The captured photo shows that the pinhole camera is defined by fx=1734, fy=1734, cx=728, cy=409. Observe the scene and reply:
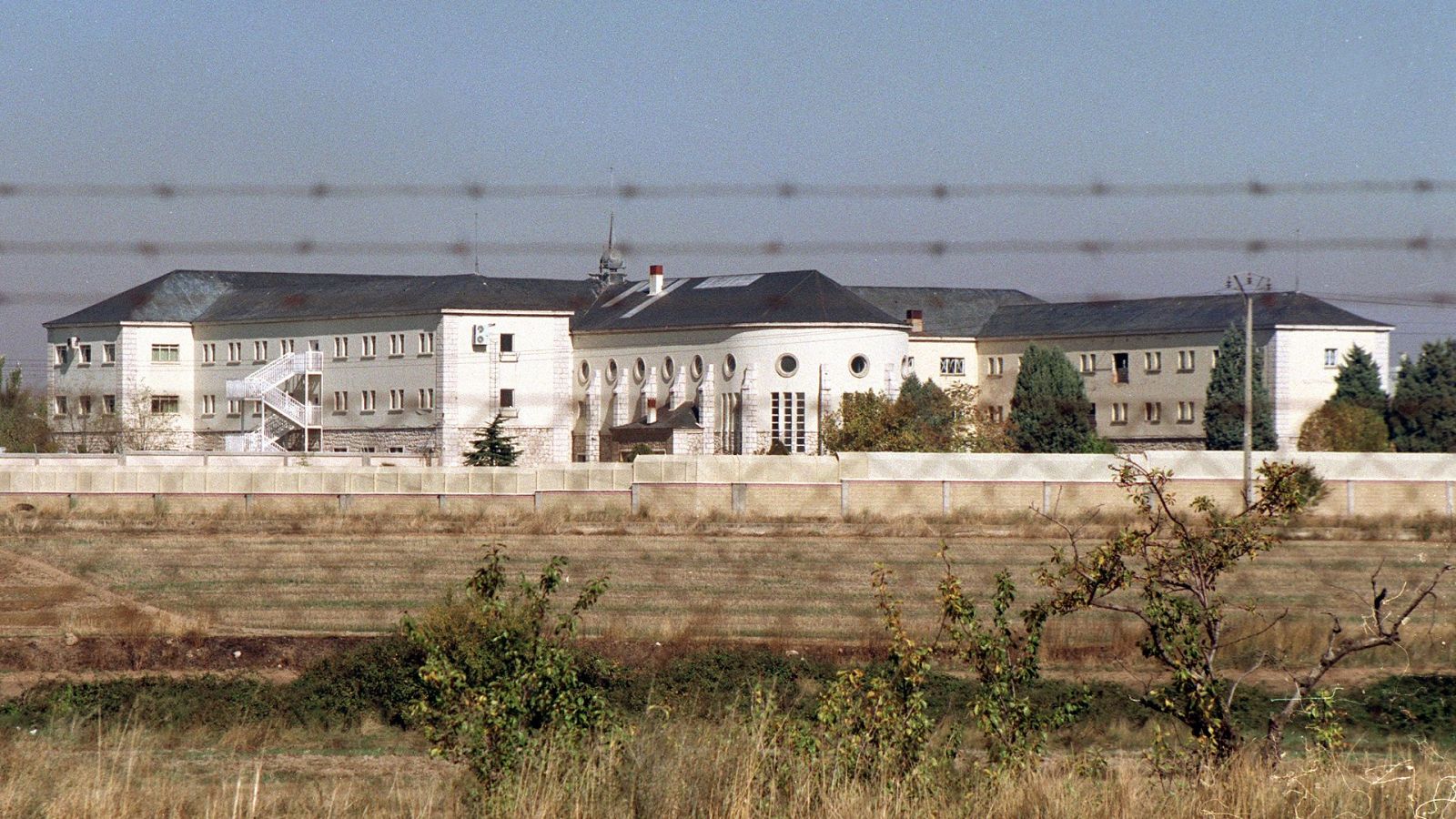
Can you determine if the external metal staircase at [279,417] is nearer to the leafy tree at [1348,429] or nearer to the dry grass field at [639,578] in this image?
the dry grass field at [639,578]


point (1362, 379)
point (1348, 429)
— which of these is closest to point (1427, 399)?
point (1362, 379)

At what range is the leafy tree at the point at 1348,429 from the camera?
5719cm

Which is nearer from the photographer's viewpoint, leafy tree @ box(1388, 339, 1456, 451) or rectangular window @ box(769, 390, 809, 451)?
leafy tree @ box(1388, 339, 1456, 451)

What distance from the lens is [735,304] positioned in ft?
277

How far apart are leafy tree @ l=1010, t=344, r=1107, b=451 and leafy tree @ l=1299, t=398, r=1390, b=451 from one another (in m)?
8.82

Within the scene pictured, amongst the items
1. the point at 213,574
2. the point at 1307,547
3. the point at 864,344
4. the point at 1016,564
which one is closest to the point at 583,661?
the point at 213,574

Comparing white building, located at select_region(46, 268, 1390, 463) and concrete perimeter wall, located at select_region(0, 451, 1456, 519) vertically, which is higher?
white building, located at select_region(46, 268, 1390, 463)

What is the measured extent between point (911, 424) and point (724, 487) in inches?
728

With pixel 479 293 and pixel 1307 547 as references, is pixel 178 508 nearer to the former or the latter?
pixel 479 293

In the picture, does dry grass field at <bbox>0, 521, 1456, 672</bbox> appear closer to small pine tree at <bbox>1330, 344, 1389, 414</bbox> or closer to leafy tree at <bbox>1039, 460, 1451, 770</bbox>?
small pine tree at <bbox>1330, 344, 1389, 414</bbox>

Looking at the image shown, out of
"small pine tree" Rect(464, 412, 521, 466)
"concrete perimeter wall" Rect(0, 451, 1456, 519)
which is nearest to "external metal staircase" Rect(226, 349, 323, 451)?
"small pine tree" Rect(464, 412, 521, 466)

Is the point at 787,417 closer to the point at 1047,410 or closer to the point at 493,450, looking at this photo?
the point at 1047,410

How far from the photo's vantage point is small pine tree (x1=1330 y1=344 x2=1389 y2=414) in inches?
1943

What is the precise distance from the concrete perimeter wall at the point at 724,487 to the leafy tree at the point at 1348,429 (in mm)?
805
